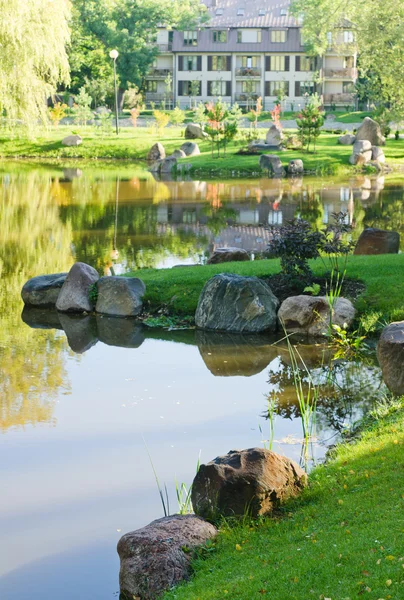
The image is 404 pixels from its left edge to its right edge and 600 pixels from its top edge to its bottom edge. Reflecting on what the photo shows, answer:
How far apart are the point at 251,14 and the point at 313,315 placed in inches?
2755

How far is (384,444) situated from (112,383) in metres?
4.62

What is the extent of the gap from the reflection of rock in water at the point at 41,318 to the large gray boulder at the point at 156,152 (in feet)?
97.1

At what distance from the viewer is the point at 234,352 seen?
1326 cm

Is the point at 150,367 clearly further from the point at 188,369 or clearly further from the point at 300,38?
the point at 300,38

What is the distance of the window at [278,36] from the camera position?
76562 mm

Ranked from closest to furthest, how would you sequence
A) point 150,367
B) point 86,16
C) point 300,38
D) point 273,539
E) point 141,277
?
point 273,539, point 150,367, point 141,277, point 86,16, point 300,38

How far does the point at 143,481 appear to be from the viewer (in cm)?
842

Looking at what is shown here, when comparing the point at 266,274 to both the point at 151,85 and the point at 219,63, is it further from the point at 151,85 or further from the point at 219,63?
the point at 151,85

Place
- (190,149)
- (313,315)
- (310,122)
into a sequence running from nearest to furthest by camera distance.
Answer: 1. (313,315)
2. (310,122)
3. (190,149)

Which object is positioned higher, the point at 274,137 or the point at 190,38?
the point at 190,38

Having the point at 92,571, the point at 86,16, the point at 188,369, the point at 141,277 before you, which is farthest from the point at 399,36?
the point at 86,16

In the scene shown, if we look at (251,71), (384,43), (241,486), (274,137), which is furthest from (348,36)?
(241,486)

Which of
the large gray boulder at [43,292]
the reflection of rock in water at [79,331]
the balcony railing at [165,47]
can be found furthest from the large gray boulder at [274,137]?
the balcony railing at [165,47]

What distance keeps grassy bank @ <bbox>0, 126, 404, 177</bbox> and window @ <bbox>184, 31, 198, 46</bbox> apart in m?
26.6
